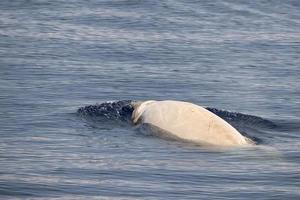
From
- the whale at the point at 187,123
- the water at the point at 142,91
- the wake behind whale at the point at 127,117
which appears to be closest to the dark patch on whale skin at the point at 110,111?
the wake behind whale at the point at 127,117

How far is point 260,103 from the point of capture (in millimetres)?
20219

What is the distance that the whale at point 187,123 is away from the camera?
16578 mm

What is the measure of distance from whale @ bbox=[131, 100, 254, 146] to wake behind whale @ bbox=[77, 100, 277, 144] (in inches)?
18.1

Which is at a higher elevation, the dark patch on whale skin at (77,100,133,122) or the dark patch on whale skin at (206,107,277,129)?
the dark patch on whale skin at (77,100,133,122)

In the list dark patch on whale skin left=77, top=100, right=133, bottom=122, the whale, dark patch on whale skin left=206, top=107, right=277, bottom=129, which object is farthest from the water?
the whale

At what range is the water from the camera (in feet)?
45.9

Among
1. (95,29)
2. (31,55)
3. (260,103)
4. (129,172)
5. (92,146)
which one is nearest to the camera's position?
(129,172)

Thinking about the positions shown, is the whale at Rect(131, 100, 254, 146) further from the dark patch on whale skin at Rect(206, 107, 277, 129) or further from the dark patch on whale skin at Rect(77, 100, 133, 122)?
the dark patch on whale skin at Rect(206, 107, 277, 129)

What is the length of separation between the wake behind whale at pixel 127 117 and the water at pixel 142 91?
0.04 metres

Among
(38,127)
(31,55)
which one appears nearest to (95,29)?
(31,55)

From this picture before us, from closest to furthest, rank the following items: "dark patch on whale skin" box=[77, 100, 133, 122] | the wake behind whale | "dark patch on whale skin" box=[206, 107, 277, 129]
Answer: the wake behind whale, "dark patch on whale skin" box=[206, 107, 277, 129], "dark patch on whale skin" box=[77, 100, 133, 122]

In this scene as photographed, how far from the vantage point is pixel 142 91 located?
20.8 metres

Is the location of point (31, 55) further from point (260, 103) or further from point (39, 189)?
point (39, 189)

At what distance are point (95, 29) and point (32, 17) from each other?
7.99ft
